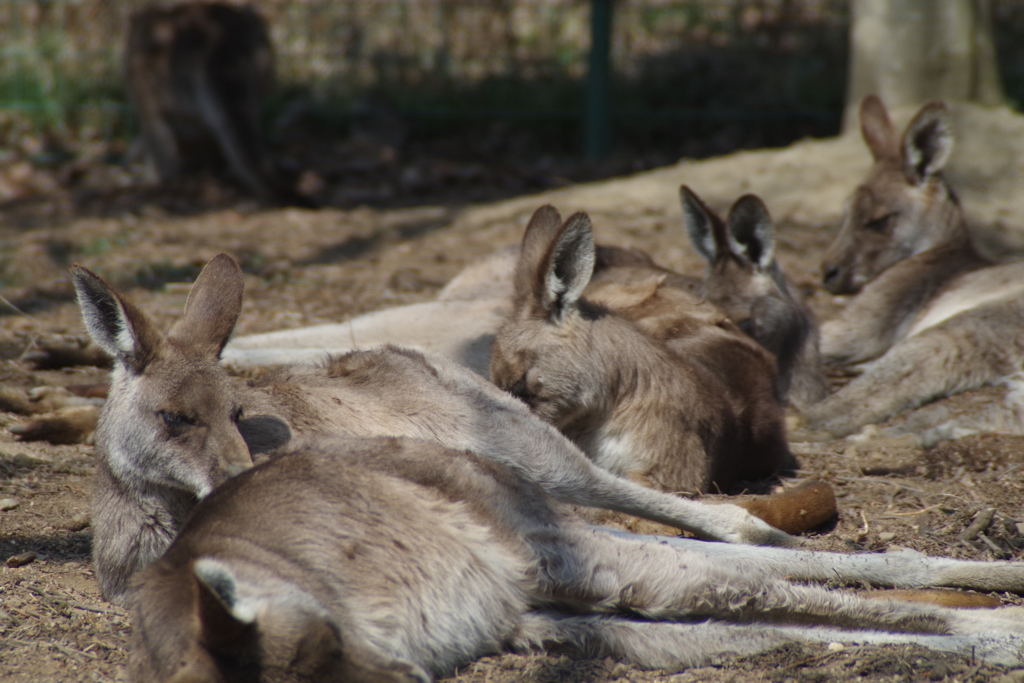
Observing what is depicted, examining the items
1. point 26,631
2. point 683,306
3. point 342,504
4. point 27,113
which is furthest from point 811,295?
point 27,113

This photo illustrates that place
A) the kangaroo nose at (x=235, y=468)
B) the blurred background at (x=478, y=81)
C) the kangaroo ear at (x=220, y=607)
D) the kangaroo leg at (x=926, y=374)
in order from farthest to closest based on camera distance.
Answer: the blurred background at (x=478, y=81), the kangaroo leg at (x=926, y=374), the kangaroo nose at (x=235, y=468), the kangaroo ear at (x=220, y=607)

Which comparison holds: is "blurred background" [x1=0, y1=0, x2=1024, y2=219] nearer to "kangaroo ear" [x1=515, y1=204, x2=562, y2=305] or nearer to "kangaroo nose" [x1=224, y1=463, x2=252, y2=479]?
"kangaroo ear" [x1=515, y1=204, x2=562, y2=305]

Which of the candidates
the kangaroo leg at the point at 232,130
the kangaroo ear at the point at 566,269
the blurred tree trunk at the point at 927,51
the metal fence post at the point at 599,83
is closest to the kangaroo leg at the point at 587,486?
the kangaroo ear at the point at 566,269

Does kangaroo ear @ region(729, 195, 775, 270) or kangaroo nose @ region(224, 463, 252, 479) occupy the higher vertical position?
kangaroo ear @ region(729, 195, 775, 270)

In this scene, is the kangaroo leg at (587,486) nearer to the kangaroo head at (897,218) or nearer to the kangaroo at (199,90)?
the kangaroo head at (897,218)

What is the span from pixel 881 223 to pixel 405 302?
261 cm

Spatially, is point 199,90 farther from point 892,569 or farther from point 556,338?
point 892,569

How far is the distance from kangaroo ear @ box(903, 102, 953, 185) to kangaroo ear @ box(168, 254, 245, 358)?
3.63 m

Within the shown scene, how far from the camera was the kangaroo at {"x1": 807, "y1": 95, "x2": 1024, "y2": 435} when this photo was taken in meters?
3.91

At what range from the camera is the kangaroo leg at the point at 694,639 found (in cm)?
213

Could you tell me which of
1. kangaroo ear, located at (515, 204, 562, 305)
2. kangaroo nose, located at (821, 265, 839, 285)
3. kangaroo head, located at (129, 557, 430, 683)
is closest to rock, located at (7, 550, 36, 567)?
kangaroo head, located at (129, 557, 430, 683)

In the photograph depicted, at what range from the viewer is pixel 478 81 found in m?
10.1

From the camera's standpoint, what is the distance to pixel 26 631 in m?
2.21

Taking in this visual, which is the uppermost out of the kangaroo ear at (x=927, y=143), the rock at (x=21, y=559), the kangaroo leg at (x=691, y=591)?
the kangaroo ear at (x=927, y=143)
